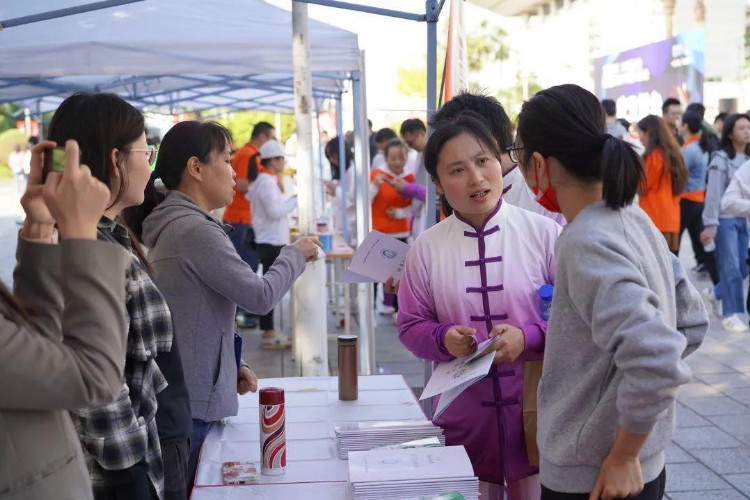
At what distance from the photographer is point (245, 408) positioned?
293cm

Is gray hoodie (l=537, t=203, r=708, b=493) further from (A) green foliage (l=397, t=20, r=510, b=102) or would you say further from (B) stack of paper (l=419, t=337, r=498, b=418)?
(A) green foliage (l=397, t=20, r=510, b=102)

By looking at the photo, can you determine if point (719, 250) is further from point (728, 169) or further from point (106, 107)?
point (106, 107)

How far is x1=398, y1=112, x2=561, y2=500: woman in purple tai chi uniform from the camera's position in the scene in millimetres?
2469

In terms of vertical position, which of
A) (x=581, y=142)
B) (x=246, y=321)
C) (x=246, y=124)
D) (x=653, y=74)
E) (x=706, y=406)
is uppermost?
(x=246, y=124)

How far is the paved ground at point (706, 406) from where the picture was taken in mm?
4363

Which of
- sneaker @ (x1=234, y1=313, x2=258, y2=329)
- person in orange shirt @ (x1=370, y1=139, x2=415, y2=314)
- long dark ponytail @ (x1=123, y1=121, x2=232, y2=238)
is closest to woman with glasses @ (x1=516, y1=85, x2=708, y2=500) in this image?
long dark ponytail @ (x1=123, y1=121, x2=232, y2=238)

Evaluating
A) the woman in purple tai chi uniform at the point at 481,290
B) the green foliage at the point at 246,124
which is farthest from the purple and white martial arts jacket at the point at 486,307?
the green foliage at the point at 246,124

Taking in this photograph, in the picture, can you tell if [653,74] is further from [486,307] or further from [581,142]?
[581,142]

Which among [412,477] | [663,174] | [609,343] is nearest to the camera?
[609,343]

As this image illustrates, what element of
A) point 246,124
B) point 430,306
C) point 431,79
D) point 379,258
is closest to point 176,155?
point 379,258

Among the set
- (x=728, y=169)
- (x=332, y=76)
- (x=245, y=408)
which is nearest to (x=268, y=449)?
(x=245, y=408)

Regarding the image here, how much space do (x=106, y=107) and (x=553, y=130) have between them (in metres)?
0.98

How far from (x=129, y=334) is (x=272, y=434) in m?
0.50

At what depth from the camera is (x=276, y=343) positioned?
789 centimetres
